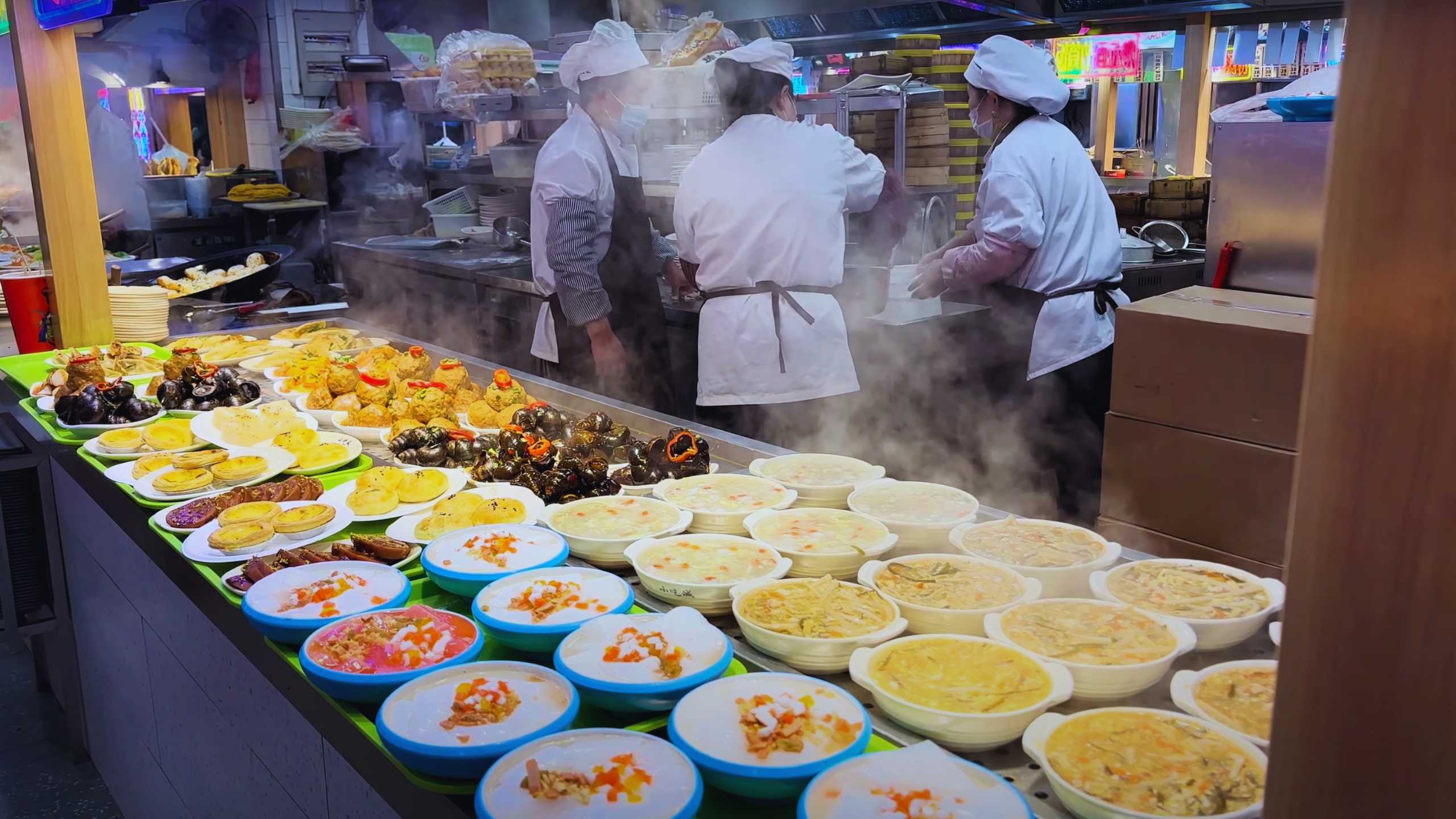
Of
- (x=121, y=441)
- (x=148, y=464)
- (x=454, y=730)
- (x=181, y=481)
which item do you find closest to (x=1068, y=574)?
(x=454, y=730)

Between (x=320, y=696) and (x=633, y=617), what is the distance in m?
0.48

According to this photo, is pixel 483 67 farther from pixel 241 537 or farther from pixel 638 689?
pixel 638 689

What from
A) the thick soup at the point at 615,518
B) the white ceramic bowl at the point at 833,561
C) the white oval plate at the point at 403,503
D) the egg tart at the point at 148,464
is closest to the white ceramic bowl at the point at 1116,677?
the white ceramic bowl at the point at 833,561

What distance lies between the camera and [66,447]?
2961mm

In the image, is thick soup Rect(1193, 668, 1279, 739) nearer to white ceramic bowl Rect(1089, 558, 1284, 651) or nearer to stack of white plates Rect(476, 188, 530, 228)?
white ceramic bowl Rect(1089, 558, 1284, 651)

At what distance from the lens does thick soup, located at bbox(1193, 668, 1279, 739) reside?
1.29 metres

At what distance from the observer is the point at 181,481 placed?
8.06ft

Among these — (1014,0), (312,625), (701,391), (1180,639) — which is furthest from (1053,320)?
(312,625)

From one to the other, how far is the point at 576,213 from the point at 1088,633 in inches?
123

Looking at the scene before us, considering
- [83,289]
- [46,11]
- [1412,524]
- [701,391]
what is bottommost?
[701,391]

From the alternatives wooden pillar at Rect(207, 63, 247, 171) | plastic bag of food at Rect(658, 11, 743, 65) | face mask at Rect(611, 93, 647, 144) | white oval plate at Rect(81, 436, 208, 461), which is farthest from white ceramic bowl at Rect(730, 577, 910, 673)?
wooden pillar at Rect(207, 63, 247, 171)

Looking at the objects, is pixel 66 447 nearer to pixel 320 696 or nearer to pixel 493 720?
pixel 320 696

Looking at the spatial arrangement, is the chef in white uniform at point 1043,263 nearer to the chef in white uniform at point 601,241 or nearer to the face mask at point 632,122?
the chef in white uniform at point 601,241

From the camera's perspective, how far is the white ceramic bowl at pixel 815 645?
149cm
